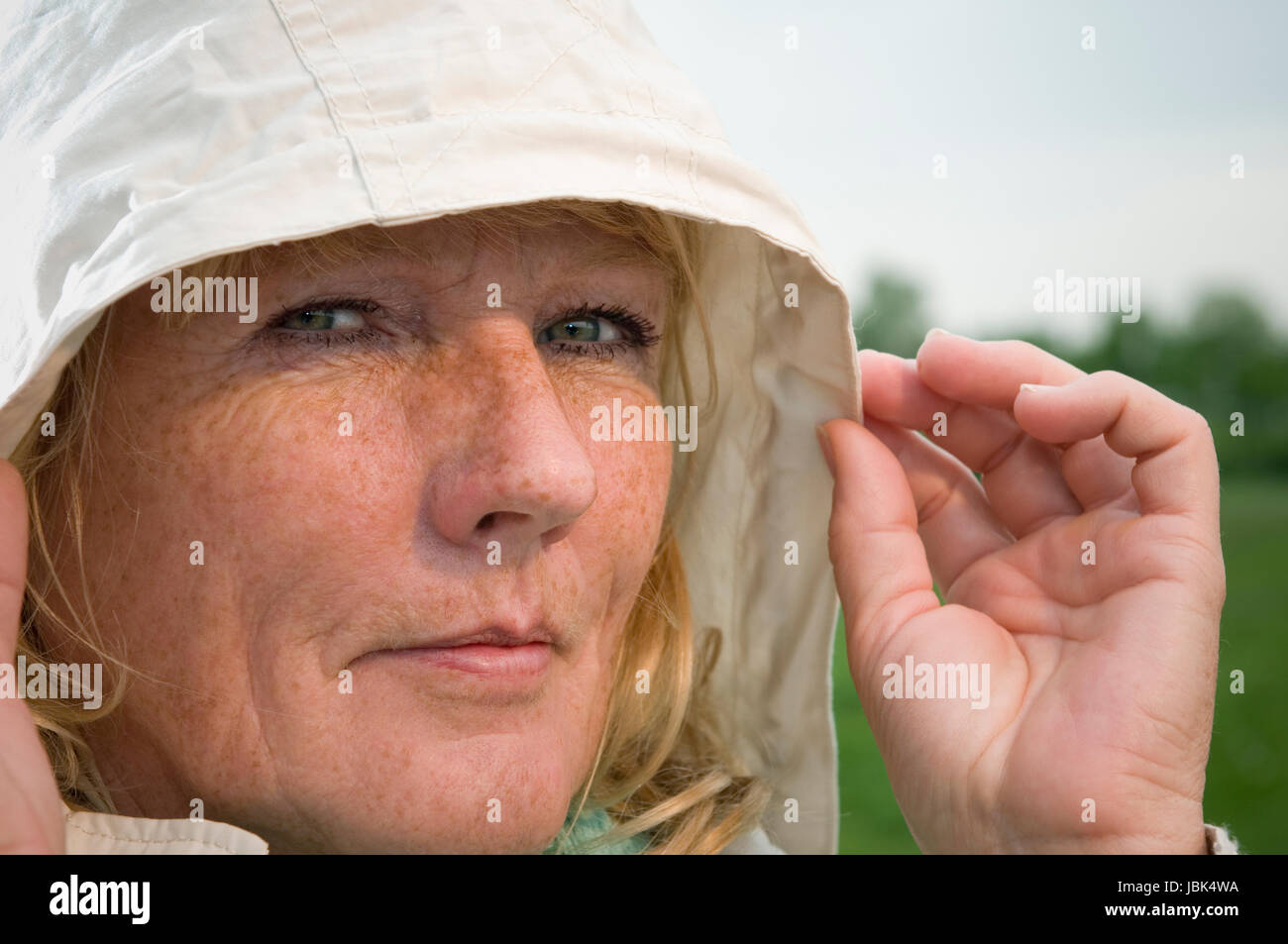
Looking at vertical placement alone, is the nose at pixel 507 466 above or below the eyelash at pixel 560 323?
below

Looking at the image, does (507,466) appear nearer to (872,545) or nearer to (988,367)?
(872,545)

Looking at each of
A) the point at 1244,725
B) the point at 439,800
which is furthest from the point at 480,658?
the point at 1244,725

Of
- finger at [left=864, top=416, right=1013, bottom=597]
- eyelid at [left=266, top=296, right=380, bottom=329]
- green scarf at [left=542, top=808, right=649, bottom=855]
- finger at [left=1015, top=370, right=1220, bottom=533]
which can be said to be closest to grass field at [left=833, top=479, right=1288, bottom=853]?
finger at [left=1015, top=370, right=1220, bottom=533]

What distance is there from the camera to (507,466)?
4.09ft

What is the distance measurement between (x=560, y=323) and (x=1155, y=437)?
0.81 metres

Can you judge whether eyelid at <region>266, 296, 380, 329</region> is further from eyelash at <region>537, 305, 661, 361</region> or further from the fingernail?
the fingernail

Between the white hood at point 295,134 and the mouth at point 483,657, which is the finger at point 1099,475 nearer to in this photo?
the white hood at point 295,134

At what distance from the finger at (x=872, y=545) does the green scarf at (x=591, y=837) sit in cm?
50

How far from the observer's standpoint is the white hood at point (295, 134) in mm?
1128

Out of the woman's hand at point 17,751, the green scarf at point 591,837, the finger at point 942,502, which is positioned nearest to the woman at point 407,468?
the woman's hand at point 17,751
